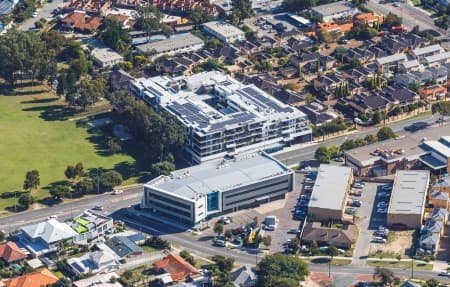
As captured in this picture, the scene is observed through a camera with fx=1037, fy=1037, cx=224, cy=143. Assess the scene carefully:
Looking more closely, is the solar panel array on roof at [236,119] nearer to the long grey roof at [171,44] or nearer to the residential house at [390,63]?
the residential house at [390,63]

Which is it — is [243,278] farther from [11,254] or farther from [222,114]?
[222,114]

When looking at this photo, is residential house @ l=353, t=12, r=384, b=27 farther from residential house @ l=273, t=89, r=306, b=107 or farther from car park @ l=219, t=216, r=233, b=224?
car park @ l=219, t=216, r=233, b=224

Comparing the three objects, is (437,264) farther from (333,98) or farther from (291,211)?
(333,98)

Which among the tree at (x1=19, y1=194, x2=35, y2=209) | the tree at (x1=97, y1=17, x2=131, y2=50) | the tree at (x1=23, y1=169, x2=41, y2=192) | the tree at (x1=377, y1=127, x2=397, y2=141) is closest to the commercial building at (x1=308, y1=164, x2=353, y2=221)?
the tree at (x1=377, y1=127, x2=397, y2=141)

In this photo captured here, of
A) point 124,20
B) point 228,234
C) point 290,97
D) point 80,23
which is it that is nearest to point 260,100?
point 290,97

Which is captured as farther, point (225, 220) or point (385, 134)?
point (385, 134)
